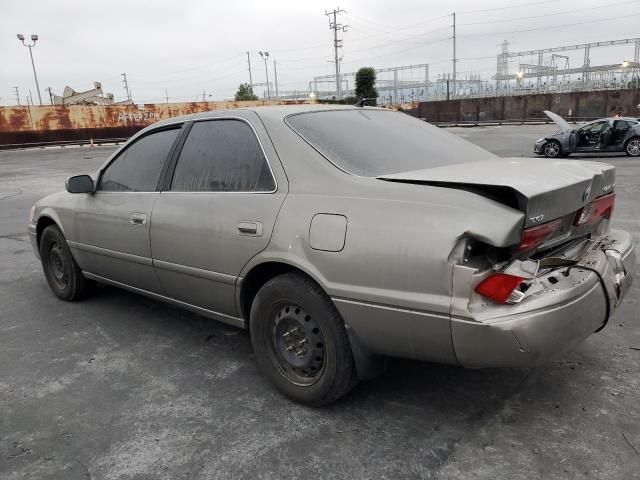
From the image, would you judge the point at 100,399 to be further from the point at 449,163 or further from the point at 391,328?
the point at 449,163

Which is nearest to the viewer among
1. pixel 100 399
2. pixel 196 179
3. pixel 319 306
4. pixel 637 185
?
pixel 319 306

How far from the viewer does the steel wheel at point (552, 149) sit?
1611cm

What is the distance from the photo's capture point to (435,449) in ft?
7.54

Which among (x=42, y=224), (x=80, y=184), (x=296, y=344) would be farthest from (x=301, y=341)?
(x=42, y=224)

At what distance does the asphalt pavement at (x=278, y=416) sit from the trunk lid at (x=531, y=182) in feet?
3.28

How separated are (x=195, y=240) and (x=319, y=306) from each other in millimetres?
986

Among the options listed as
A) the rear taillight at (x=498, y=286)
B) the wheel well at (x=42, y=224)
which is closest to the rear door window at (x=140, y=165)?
the wheel well at (x=42, y=224)

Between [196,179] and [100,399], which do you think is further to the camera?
[196,179]

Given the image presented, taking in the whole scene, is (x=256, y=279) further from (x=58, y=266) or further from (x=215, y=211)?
(x=58, y=266)

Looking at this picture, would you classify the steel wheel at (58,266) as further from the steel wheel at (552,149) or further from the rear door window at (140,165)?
the steel wheel at (552,149)

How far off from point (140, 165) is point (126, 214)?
38 centimetres

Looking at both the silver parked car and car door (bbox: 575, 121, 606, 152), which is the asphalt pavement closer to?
the silver parked car

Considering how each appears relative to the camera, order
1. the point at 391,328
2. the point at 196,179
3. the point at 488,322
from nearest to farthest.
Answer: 1. the point at 488,322
2. the point at 391,328
3. the point at 196,179

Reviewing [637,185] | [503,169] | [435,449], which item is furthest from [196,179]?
[637,185]
